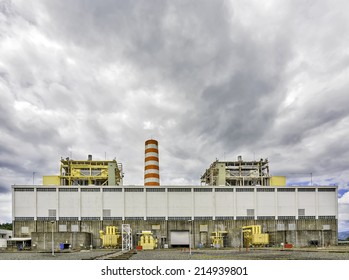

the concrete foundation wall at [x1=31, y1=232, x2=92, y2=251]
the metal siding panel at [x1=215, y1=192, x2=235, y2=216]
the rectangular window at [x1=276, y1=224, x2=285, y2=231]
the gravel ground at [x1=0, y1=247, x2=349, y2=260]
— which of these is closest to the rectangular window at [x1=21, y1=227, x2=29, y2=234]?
the concrete foundation wall at [x1=31, y1=232, x2=92, y2=251]

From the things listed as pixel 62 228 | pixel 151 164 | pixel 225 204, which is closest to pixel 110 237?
pixel 62 228

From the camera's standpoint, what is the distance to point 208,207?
6122 cm

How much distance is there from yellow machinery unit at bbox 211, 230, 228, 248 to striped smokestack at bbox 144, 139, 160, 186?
12.6m

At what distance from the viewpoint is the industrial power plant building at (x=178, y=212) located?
5844cm

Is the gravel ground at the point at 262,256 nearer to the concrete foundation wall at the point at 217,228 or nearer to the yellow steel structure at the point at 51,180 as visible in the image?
the concrete foundation wall at the point at 217,228

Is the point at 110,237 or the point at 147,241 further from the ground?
the point at 110,237

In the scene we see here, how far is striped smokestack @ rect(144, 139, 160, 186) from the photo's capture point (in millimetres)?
62441

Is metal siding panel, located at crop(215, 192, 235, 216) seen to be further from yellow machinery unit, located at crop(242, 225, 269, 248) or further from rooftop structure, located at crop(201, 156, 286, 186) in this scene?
rooftop structure, located at crop(201, 156, 286, 186)

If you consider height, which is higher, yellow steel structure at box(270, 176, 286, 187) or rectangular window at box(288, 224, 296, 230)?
yellow steel structure at box(270, 176, 286, 187)

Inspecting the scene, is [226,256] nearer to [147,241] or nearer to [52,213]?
[147,241]

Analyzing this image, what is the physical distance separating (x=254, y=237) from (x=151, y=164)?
20856 millimetres

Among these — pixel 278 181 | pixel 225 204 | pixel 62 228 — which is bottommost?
pixel 62 228

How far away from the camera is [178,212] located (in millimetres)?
60625

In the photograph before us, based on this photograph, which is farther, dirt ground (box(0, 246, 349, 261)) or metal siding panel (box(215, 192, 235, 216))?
metal siding panel (box(215, 192, 235, 216))
